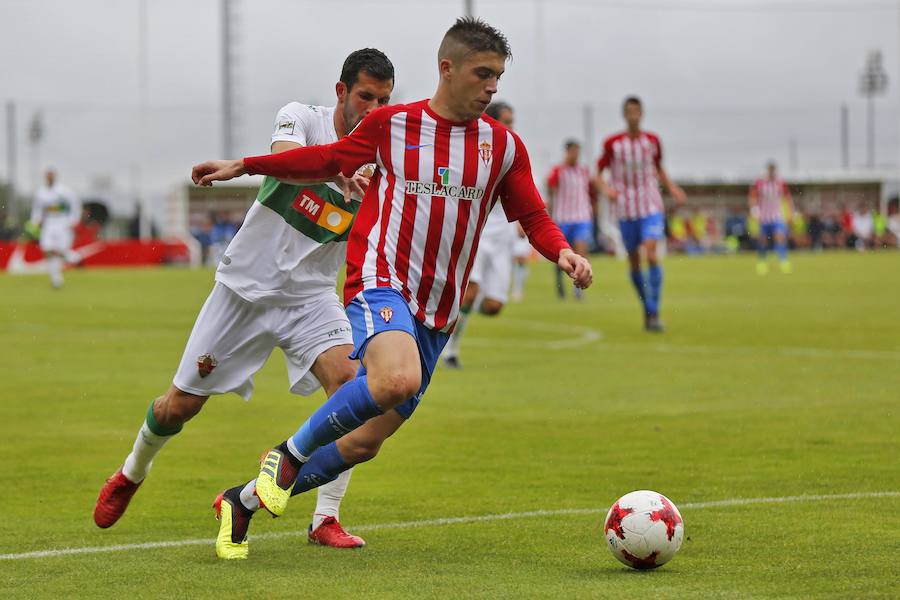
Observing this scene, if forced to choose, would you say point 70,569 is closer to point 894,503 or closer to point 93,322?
point 894,503

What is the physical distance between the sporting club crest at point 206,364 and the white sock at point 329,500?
2.52 feet

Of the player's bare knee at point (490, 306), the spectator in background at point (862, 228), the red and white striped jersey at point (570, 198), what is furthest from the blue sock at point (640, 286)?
the spectator in background at point (862, 228)

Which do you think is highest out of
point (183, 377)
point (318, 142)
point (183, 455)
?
point (318, 142)

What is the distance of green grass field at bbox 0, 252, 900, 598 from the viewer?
17.7 feet

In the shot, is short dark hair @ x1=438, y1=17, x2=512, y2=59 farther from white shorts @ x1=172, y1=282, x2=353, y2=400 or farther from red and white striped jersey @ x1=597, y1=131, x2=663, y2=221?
red and white striped jersey @ x1=597, y1=131, x2=663, y2=221

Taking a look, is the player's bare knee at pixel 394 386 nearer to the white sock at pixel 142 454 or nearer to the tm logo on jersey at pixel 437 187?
the tm logo on jersey at pixel 437 187

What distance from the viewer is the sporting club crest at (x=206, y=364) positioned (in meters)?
6.50

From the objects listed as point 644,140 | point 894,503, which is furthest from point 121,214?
point 894,503

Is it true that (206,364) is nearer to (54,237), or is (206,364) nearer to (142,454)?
(142,454)

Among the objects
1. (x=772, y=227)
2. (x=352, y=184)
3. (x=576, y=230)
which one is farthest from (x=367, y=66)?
(x=772, y=227)

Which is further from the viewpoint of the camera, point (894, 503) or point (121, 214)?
point (121, 214)

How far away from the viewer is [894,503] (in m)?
6.83

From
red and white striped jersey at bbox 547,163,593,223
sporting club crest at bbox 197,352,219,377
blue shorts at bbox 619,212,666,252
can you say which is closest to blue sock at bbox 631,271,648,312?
blue shorts at bbox 619,212,666,252

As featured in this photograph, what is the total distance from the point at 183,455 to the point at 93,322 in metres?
11.2
